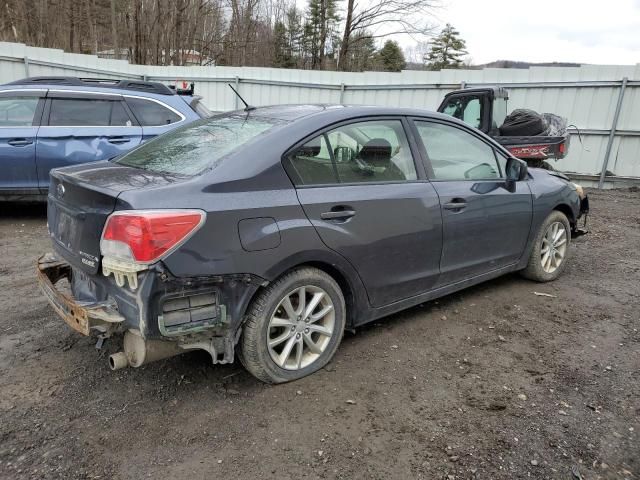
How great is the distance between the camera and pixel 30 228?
611cm

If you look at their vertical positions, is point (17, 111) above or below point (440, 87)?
below

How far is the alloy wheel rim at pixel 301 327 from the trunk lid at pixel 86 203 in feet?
3.15

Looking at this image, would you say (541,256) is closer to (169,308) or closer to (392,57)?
(169,308)

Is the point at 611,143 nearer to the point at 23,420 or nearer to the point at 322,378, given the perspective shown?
the point at 322,378

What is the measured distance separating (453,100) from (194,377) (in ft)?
26.9

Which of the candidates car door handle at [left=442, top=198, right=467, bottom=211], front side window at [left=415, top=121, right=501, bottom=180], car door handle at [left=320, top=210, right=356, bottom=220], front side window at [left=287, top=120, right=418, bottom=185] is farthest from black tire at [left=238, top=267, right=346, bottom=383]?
front side window at [left=415, top=121, right=501, bottom=180]

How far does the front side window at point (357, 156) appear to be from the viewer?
2.86m

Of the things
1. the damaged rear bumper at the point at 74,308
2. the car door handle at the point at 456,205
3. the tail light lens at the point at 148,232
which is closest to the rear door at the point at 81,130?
the damaged rear bumper at the point at 74,308

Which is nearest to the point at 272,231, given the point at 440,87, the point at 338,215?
the point at 338,215

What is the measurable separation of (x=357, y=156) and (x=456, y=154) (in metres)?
1.04

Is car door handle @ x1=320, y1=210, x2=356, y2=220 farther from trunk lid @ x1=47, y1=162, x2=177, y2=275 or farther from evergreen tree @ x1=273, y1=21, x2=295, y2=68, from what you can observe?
evergreen tree @ x1=273, y1=21, x2=295, y2=68

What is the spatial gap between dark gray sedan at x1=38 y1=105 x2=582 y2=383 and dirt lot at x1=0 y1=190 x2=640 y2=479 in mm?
301

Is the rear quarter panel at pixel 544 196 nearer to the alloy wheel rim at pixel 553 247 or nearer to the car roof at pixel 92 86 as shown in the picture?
the alloy wheel rim at pixel 553 247

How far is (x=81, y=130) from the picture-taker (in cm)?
611
